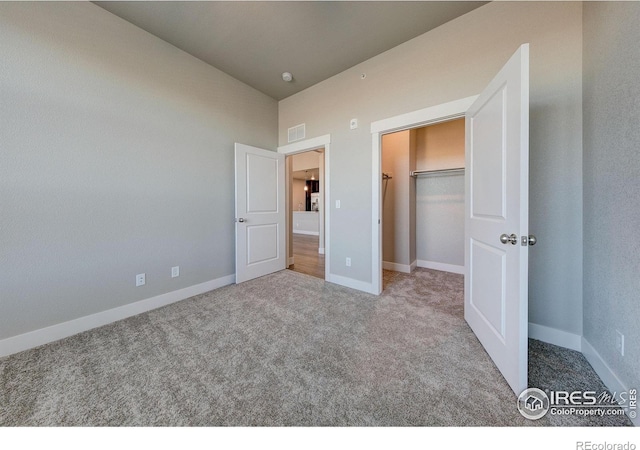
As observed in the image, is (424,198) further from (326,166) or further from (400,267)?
(326,166)

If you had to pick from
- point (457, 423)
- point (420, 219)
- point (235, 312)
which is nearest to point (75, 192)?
point (235, 312)

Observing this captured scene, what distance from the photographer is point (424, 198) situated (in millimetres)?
3918

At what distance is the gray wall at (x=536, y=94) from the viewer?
1.67 metres

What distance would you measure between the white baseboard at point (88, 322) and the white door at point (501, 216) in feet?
9.58

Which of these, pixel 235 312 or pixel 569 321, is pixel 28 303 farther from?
pixel 569 321

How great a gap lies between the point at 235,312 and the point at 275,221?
1.64 m

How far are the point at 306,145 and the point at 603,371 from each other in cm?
343

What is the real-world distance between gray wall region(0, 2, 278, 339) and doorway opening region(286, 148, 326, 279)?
1521 mm

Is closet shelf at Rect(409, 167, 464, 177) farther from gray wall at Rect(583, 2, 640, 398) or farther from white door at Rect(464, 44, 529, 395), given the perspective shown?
gray wall at Rect(583, 2, 640, 398)

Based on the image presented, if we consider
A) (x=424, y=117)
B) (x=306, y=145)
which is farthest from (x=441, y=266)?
(x=306, y=145)

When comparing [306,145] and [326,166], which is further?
[306,145]

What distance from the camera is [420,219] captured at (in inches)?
157

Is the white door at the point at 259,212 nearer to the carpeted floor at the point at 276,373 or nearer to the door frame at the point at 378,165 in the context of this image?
the carpeted floor at the point at 276,373
